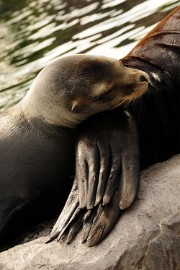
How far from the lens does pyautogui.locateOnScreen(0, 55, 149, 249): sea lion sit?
5520 millimetres

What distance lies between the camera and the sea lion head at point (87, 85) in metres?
5.48

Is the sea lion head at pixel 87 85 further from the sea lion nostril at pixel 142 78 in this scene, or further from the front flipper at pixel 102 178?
the front flipper at pixel 102 178

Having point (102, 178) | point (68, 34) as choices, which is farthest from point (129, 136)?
point (68, 34)

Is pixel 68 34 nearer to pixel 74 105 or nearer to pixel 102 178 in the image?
pixel 74 105

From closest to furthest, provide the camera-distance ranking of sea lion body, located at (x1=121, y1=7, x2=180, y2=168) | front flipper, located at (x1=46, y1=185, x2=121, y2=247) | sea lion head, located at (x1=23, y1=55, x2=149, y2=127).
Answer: front flipper, located at (x1=46, y1=185, x2=121, y2=247) → sea lion head, located at (x1=23, y1=55, x2=149, y2=127) → sea lion body, located at (x1=121, y1=7, x2=180, y2=168)

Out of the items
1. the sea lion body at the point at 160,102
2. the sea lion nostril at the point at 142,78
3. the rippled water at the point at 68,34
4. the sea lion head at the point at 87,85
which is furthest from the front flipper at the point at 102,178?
the rippled water at the point at 68,34

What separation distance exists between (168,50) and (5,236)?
6.21 ft

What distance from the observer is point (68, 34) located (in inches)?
565

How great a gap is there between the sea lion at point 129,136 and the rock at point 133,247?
8 centimetres

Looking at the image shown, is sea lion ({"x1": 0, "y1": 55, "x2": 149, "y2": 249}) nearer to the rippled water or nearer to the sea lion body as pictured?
the sea lion body

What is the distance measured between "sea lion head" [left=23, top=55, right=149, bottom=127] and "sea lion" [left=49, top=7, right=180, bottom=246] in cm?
17

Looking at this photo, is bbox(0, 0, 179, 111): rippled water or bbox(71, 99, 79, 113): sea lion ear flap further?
bbox(0, 0, 179, 111): rippled water

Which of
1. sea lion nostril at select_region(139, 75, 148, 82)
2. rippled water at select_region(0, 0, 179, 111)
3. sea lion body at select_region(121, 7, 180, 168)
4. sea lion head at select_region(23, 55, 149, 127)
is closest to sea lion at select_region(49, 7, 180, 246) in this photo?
sea lion body at select_region(121, 7, 180, 168)

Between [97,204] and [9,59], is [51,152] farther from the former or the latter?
[9,59]
